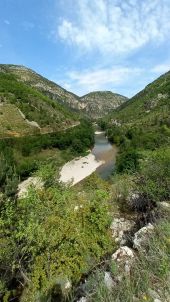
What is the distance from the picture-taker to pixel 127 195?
89.3ft

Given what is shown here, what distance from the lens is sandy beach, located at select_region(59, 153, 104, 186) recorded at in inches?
2477

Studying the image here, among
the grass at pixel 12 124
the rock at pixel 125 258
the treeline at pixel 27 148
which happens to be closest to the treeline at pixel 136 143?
the treeline at pixel 27 148

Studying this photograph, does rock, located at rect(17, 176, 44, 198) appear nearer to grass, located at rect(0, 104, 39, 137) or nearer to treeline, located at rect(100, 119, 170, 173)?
treeline, located at rect(100, 119, 170, 173)

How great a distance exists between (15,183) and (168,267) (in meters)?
37.8

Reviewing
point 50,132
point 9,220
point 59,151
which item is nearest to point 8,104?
point 50,132

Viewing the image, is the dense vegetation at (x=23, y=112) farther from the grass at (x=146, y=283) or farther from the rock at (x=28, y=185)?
the grass at (x=146, y=283)

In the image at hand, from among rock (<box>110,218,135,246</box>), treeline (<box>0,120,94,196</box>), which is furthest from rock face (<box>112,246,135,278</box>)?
treeline (<box>0,120,94,196</box>)

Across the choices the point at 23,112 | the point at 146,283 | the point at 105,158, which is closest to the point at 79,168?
the point at 105,158

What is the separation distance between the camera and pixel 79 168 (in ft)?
234

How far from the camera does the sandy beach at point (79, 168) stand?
6292 centimetres

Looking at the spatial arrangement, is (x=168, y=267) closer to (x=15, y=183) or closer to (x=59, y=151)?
(x=15, y=183)

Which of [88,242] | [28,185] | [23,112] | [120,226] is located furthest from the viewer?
[23,112]

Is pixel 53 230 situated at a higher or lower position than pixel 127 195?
higher

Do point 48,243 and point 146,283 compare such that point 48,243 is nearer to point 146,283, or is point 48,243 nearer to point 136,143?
point 146,283
